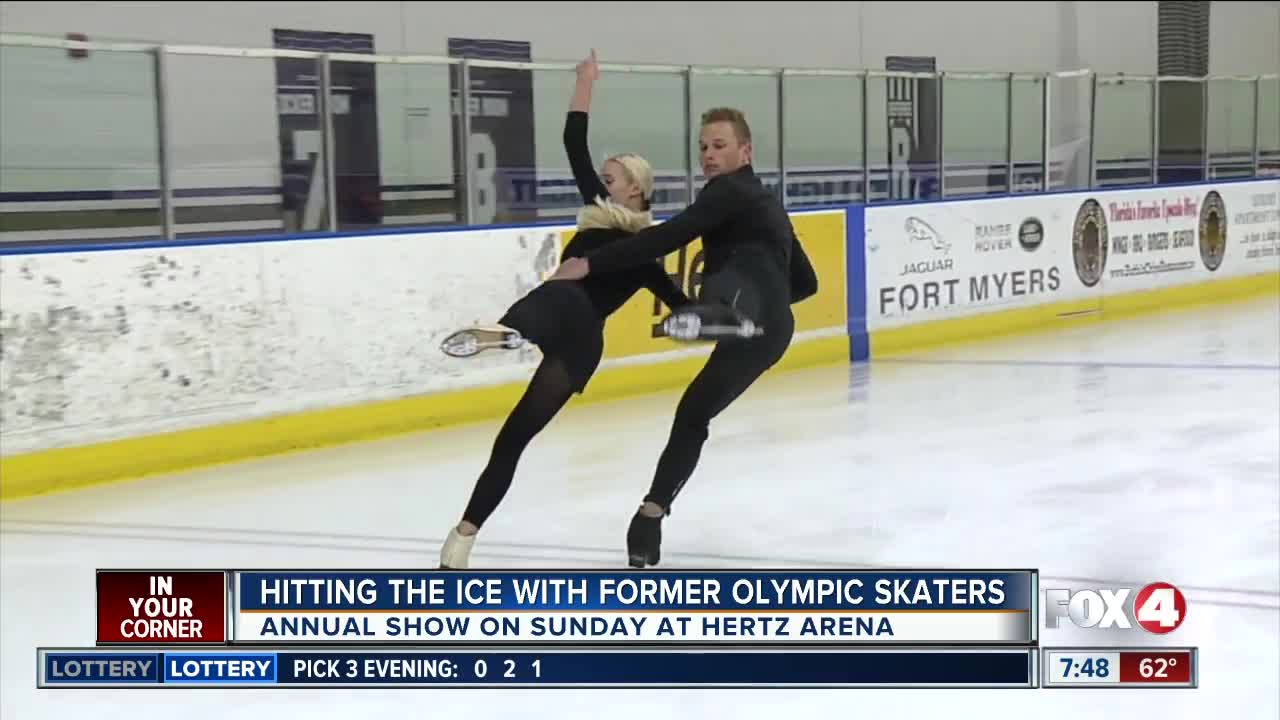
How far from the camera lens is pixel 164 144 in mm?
8906

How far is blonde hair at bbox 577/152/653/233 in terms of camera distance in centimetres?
540

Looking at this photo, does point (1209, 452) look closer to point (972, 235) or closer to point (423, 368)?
point (423, 368)

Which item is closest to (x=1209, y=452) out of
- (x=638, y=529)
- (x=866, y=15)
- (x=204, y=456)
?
(x=638, y=529)

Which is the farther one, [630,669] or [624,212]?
[624,212]

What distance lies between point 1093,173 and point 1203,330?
2203 millimetres

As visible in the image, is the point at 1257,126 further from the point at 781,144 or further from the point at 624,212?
the point at 624,212

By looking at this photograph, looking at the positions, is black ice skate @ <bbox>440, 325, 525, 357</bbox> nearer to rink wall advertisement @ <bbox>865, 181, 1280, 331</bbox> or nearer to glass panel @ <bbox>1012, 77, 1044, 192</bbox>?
rink wall advertisement @ <bbox>865, 181, 1280, 331</bbox>

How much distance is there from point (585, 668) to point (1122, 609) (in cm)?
178

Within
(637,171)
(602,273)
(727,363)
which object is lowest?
(727,363)

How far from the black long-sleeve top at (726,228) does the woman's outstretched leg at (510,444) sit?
1.32 feet

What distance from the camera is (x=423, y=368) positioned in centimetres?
992

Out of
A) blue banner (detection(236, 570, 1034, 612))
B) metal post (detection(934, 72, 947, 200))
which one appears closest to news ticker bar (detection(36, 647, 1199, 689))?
blue banner (detection(236, 570, 1034, 612))

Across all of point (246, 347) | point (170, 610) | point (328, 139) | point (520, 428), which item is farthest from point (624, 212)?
point (328, 139)

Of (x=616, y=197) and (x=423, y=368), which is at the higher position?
(x=616, y=197)
